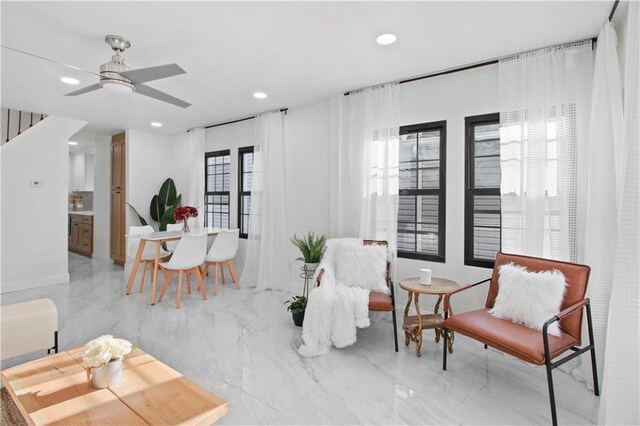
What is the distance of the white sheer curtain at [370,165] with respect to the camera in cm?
339

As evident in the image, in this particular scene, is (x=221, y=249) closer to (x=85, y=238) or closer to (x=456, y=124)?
(x=456, y=124)

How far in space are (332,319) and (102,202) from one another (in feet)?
19.3

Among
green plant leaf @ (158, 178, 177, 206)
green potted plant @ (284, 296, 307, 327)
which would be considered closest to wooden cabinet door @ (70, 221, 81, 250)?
green plant leaf @ (158, 178, 177, 206)

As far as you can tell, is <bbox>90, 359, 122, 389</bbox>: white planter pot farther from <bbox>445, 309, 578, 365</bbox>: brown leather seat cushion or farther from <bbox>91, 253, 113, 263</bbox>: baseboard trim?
<bbox>91, 253, 113, 263</bbox>: baseboard trim

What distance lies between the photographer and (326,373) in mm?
2350

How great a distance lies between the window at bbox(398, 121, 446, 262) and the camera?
3.29 metres

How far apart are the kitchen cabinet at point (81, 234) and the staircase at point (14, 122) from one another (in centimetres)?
271

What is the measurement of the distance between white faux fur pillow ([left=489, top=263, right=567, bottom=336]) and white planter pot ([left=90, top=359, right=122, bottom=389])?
7.94 feet

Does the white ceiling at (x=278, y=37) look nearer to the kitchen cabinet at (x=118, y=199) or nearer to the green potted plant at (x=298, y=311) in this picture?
the kitchen cabinet at (x=118, y=199)

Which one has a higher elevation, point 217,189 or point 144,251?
point 217,189

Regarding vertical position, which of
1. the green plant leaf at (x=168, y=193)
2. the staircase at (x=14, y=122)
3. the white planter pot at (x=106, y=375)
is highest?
the staircase at (x=14, y=122)

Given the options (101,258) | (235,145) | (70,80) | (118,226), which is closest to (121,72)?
(70,80)

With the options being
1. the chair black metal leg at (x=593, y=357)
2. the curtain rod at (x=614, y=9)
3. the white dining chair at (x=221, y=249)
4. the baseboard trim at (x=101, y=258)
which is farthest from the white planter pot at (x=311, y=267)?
the baseboard trim at (x=101, y=258)

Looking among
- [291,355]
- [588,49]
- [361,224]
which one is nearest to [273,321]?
Result: [291,355]
